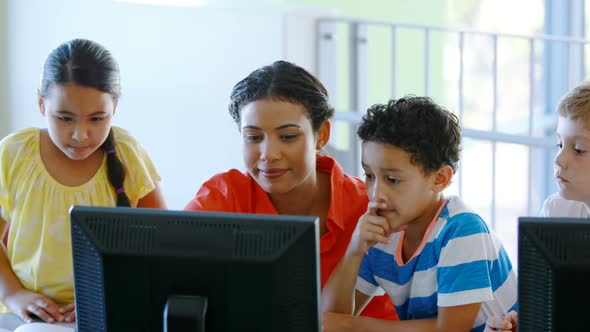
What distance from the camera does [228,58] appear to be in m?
3.59

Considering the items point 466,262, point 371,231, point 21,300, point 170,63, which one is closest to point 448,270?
point 466,262

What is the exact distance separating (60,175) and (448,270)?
36.3 inches

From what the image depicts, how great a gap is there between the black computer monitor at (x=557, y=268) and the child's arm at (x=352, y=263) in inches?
18.9

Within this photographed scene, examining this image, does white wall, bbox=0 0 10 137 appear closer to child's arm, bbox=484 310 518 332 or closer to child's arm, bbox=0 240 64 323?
child's arm, bbox=0 240 64 323

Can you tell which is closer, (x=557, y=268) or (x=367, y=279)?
(x=557, y=268)

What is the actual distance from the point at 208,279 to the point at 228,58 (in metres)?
2.37

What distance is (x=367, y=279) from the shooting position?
71.7 inches

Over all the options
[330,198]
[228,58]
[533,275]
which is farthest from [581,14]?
[533,275]

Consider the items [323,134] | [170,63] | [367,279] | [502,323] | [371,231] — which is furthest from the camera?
[170,63]

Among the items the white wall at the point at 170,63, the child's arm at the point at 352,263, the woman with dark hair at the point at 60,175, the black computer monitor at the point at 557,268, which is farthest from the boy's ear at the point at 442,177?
the white wall at the point at 170,63

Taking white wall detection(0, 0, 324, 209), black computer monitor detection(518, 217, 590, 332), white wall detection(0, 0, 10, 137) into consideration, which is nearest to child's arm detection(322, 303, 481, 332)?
black computer monitor detection(518, 217, 590, 332)

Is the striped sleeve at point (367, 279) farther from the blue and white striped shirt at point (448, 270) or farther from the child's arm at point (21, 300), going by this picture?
the child's arm at point (21, 300)

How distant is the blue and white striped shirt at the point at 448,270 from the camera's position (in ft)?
5.32

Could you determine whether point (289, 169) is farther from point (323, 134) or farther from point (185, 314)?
point (185, 314)
